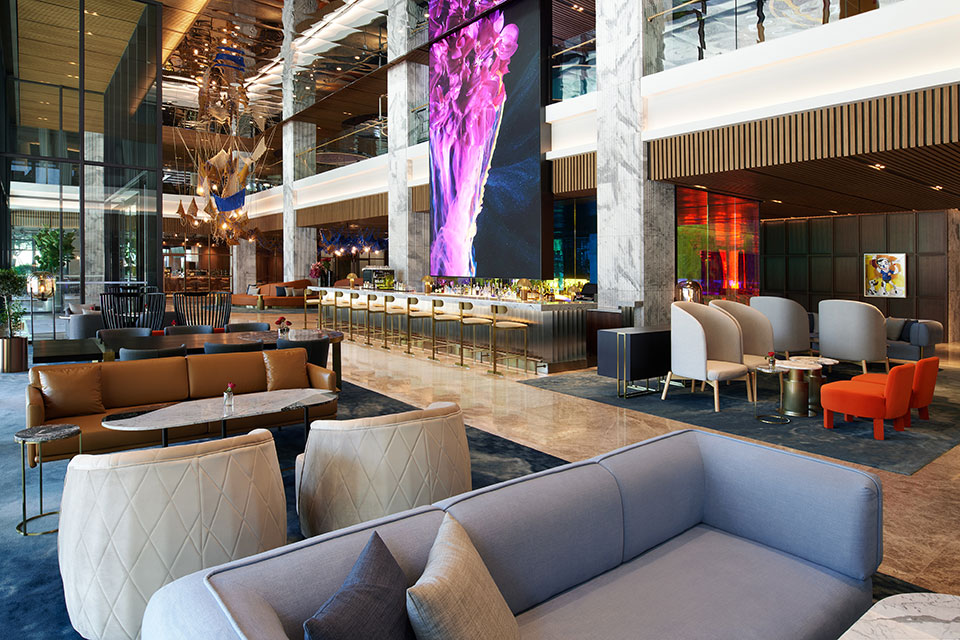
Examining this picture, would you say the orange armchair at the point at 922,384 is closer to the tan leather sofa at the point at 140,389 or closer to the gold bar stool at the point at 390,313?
the tan leather sofa at the point at 140,389

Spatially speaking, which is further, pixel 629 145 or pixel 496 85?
pixel 496 85

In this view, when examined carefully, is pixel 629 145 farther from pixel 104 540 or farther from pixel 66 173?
pixel 66 173

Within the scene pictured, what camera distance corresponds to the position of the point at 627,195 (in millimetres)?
8875

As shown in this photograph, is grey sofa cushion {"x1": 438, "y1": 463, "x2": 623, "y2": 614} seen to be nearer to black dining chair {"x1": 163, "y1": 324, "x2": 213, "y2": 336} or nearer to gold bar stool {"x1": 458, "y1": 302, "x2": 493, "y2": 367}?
black dining chair {"x1": 163, "y1": 324, "x2": 213, "y2": 336}

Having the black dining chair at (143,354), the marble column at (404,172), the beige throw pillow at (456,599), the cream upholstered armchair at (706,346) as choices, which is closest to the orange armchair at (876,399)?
the cream upholstered armchair at (706,346)

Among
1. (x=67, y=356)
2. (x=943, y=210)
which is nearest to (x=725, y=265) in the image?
(x=943, y=210)

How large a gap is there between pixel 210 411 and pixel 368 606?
3098mm

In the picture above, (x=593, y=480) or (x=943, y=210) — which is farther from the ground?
(x=943, y=210)

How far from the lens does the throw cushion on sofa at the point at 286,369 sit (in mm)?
5501

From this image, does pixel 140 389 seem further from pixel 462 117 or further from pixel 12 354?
pixel 462 117

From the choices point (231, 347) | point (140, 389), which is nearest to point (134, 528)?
point (140, 389)

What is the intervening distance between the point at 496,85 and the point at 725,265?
17.2 ft

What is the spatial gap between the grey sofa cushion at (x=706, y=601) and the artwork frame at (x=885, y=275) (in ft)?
43.8

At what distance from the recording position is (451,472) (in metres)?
3.20
